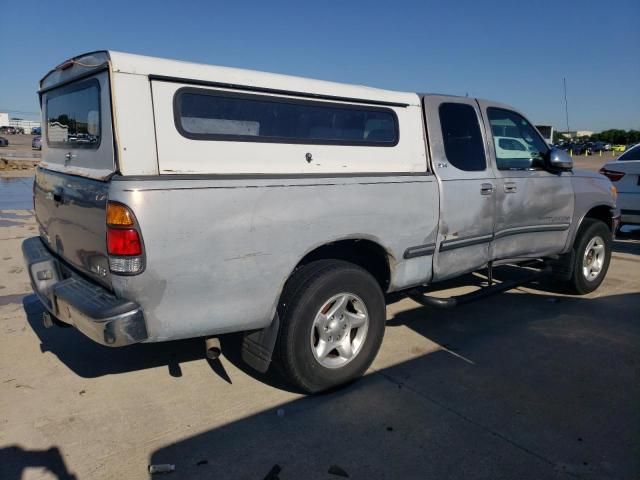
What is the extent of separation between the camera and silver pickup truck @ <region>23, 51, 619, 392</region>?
2.67 m

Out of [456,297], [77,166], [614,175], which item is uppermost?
[77,166]

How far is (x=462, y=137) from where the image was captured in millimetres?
4387

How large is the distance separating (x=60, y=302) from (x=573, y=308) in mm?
4753

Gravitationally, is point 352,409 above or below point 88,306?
below

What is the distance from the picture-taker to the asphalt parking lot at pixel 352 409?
274 centimetres

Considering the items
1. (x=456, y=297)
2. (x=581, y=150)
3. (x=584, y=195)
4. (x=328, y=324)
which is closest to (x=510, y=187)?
(x=456, y=297)

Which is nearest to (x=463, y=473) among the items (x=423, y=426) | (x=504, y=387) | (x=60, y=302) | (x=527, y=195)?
(x=423, y=426)

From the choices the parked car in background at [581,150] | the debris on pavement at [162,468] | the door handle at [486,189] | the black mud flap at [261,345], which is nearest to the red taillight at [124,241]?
the black mud flap at [261,345]

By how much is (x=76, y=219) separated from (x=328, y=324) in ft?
5.57

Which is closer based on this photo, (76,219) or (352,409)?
(76,219)

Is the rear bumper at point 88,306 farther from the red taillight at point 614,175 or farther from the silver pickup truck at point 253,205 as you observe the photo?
the red taillight at point 614,175

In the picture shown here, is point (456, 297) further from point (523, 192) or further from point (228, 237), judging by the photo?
point (228, 237)

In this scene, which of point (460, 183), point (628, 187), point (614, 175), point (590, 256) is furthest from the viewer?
point (614, 175)

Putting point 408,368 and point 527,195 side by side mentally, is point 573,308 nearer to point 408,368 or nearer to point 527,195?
point 527,195
